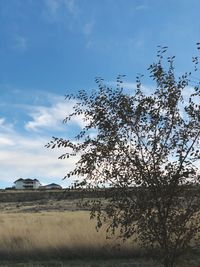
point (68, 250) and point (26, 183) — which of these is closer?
point (68, 250)

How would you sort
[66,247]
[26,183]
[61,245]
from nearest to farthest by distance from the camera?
[66,247]
[61,245]
[26,183]

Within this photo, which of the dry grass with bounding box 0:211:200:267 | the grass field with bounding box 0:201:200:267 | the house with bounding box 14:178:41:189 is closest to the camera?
the grass field with bounding box 0:201:200:267

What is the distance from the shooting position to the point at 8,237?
72.7ft

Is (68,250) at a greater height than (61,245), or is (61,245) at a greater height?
(61,245)

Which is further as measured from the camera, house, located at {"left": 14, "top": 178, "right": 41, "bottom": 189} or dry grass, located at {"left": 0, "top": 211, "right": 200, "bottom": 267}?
house, located at {"left": 14, "top": 178, "right": 41, "bottom": 189}

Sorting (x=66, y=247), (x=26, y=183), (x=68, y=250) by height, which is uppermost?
(x=26, y=183)

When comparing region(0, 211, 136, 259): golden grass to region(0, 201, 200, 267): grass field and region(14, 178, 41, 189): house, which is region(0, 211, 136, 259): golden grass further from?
region(14, 178, 41, 189): house

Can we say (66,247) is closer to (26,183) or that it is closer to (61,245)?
(61,245)

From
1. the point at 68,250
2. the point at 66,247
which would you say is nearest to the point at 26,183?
the point at 66,247

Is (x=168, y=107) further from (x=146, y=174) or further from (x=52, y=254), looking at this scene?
(x=52, y=254)

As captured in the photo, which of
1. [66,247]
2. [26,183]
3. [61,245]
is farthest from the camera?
[26,183]

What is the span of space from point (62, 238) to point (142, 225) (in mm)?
13014

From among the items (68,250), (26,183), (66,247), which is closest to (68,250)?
(68,250)

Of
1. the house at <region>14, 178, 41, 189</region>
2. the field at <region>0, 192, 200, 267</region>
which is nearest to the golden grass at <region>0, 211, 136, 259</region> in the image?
the field at <region>0, 192, 200, 267</region>
